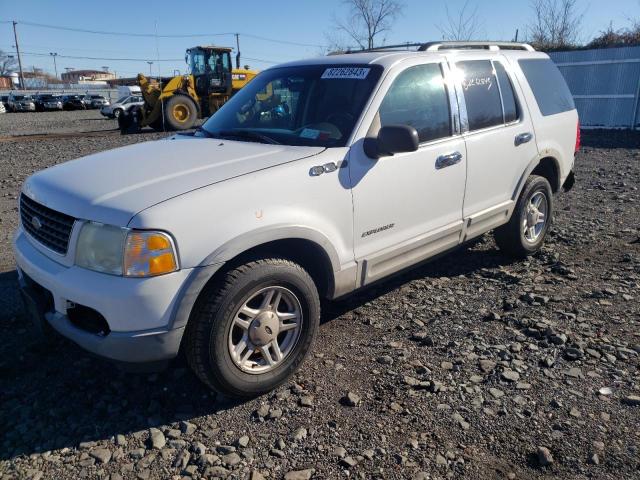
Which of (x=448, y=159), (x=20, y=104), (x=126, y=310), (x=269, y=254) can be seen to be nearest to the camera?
(x=126, y=310)

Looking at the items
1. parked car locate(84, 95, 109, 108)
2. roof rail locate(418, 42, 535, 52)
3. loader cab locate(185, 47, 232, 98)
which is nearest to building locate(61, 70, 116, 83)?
parked car locate(84, 95, 109, 108)

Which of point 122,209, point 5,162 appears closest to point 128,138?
point 5,162

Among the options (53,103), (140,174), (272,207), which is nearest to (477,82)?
(272,207)

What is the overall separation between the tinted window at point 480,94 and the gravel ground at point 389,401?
1.44 meters

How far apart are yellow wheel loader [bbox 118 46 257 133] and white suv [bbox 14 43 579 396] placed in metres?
16.4

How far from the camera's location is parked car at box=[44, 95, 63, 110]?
44594 millimetres

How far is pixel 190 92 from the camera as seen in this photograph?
21.5 meters

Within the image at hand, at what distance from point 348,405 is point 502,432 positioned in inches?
32.6

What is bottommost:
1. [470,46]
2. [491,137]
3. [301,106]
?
[491,137]

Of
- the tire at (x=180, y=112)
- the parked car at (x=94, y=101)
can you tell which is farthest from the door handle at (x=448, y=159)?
the parked car at (x=94, y=101)

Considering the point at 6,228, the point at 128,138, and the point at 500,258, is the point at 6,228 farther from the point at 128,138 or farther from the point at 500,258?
the point at 128,138

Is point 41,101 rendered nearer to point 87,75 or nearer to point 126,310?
point 126,310

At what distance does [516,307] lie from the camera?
166 inches

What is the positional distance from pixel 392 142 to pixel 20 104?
48.0 metres
